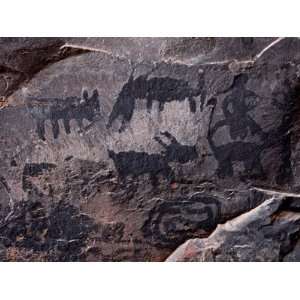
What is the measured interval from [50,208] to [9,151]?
0.62 feet

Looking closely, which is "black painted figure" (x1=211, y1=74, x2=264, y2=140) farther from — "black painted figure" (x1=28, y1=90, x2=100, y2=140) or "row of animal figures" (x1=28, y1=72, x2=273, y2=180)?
"black painted figure" (x1=28, y1=90, x2=100, y2=140)

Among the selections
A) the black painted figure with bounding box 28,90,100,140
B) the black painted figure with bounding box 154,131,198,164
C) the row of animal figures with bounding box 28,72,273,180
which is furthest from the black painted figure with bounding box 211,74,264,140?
the black painted figure with bounding box 28,90,100,140

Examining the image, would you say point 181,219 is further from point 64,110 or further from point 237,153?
point 64,110

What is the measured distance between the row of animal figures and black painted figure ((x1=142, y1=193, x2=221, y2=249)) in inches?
3.0

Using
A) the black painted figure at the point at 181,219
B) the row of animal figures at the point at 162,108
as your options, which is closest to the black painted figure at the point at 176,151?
the row of animal figures at the point at 162,108

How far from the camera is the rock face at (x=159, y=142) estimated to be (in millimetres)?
2086

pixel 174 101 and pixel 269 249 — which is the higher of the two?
pixel 174 101

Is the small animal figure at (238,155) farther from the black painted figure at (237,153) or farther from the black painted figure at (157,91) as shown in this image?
the black painted figure at (157,91)

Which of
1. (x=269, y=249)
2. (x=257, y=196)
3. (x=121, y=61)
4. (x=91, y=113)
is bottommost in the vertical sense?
(x=269, y=249)

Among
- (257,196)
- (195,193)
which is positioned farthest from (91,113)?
(257,196)

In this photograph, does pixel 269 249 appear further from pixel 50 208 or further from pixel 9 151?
pixel 9 151

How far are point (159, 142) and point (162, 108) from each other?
90 millimetres

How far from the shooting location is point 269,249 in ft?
6.91

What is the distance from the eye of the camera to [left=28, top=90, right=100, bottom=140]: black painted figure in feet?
6.91
